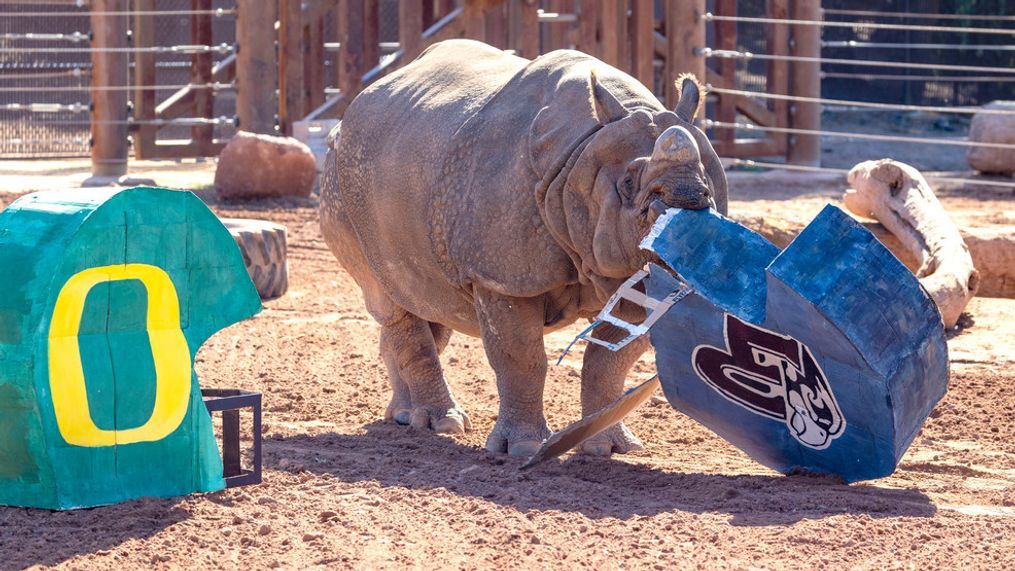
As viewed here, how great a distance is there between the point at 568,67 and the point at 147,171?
33.8 feet

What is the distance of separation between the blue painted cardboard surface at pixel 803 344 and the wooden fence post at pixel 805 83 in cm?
1054

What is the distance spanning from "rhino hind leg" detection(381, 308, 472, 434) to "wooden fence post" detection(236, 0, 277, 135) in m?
7.81

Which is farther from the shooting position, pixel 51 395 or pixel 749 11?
pixel 749 11

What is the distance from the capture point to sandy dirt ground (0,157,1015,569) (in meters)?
4.29

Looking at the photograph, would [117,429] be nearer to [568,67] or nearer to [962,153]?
[568,67]

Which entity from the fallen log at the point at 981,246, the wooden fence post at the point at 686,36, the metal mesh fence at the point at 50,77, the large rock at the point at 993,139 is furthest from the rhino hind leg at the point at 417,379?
the large rock at the point at 993,139

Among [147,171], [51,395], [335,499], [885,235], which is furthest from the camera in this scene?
[147,171]

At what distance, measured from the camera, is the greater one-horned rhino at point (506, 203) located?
209 inches

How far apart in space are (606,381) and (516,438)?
0.44 meters

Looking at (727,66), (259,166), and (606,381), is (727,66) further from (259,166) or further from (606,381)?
(606,381)

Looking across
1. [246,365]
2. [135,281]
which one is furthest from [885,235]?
[135,281]

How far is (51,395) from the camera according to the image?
14.7ft

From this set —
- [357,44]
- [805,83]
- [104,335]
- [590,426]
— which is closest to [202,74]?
[357,44]

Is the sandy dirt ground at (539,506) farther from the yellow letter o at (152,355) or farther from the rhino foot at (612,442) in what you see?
the yellow letter o at (152,355)
